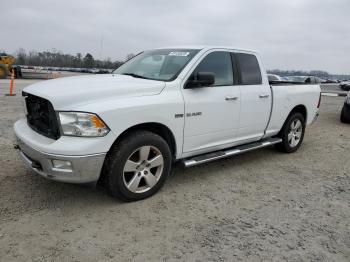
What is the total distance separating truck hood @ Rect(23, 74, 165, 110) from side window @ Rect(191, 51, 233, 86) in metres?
0.79

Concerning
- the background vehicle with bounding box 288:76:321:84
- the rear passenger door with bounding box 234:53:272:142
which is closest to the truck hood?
the rear passenger door with bounding box 234:53:272:142

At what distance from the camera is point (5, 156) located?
494 centimetres

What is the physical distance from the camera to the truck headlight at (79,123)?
316 centimetres

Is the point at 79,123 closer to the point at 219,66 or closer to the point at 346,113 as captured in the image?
the point at 219,66

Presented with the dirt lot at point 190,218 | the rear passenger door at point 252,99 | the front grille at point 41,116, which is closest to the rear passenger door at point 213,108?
the rear passenger door at point 252,99

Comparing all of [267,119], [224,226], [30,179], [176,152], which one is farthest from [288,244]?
[30,179]

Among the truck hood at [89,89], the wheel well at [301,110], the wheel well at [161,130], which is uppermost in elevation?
the truck hood at [89,89]

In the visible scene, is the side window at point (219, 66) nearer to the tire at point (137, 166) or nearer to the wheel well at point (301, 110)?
the tire at point (137, 166)

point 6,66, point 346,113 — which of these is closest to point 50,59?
point 6,66

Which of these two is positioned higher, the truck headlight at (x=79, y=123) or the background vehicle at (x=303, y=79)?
the background vehicle at (x=303, y=79)

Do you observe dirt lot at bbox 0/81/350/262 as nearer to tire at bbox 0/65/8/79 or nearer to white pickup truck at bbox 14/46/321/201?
white pickup truck at bbox 14/46/321/201

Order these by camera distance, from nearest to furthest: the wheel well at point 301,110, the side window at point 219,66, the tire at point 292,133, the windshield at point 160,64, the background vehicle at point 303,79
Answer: the windshield at point 160,64
the side window at point 219,66
the tire at point 292,133
the wheel well at point 301,110
the background vehicle at point 303,79

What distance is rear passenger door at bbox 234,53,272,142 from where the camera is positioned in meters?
4.73

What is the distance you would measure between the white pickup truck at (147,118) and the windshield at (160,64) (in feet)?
0.06
